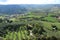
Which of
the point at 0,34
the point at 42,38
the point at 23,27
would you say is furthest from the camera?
the point at 23,27

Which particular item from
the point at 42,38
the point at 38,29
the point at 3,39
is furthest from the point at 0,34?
the point at 42,38

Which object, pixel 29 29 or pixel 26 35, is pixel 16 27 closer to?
pixel 29 29

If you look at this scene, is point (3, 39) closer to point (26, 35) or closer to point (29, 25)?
point (26, 35)

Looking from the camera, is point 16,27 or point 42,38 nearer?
point 42,38

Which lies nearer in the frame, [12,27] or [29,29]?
[29,29]

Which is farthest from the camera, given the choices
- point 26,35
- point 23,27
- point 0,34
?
point 23,27

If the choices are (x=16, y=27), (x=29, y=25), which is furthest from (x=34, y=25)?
(x=16, y=27)

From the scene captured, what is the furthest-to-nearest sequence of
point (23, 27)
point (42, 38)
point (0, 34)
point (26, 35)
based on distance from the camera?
point (23, 27) → point (0, 34) → point (26, 35) → point (42, 38)
